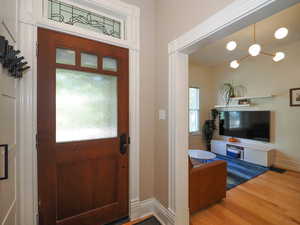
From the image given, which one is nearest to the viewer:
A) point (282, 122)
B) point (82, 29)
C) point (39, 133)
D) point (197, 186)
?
point (39, 133)

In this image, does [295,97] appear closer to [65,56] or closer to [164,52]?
[164,52]

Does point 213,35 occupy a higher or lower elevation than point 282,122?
higher

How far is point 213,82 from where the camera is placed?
5.13 metres

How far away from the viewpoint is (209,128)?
15.8 ft

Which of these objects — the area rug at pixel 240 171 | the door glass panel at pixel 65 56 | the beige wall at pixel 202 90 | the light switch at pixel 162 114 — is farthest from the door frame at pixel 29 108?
the beige wall at pixel 202 90

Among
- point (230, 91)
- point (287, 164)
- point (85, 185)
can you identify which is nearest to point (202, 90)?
point (230, 91)

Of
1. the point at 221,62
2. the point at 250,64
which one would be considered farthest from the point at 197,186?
the point at 221,62

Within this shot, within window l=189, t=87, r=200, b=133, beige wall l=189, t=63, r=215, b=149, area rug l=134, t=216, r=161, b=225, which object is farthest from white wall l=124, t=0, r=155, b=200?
window l=189, t=87, r=200, b=133

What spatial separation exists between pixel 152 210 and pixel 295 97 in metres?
3.89

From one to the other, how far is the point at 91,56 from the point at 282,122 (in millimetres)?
4370

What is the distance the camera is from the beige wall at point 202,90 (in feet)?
15.7

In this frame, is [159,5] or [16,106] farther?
[159,5]

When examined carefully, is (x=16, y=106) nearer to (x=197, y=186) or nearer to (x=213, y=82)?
(x=197, y=186)

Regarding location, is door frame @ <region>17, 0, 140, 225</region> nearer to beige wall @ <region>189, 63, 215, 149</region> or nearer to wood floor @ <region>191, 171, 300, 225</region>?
wood floor @ <region>191, 171, 300, 225</region>
